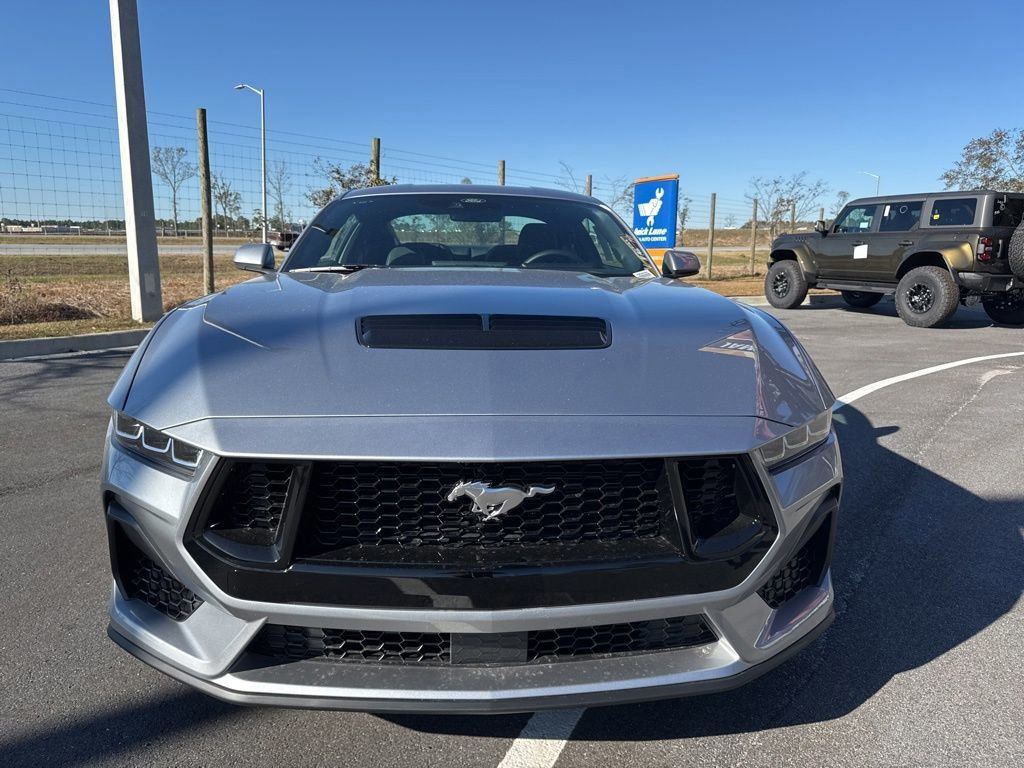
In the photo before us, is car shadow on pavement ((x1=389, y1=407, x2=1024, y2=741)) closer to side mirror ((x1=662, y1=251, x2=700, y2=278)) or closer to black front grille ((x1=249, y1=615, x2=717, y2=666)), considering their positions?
black front grille ((x1=249, y1=615, x2=717, y2=666))

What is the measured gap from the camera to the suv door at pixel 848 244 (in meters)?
11.8

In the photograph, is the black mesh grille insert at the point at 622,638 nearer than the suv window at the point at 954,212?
Yes

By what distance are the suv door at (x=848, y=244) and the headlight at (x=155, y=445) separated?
1227 cm

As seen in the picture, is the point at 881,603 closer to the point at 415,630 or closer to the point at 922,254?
the point at 415,630

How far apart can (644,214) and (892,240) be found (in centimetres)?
414

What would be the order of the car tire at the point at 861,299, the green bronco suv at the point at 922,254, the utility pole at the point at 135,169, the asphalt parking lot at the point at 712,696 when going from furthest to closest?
the car tire at the point at 861,299 < the green bronco suv at the point at 922,254 < the utility pole at the point at 135,169 < the asphalt parking lot at the point at 712,696

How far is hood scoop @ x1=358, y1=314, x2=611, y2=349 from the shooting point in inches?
72.1

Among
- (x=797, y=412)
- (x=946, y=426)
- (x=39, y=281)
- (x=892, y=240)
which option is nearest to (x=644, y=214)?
(x=892, y=240)

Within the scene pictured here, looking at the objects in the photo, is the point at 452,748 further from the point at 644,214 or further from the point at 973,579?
the point at 644,214

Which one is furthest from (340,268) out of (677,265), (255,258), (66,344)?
(66,344)

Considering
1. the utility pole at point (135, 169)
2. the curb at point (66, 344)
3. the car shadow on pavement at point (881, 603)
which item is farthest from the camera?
the utility pole at point (135, 169)

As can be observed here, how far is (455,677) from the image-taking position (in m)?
1.55

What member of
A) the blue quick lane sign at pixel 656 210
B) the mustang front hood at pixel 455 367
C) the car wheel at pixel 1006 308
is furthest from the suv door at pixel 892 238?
the mustang front hood at pixel 455 367

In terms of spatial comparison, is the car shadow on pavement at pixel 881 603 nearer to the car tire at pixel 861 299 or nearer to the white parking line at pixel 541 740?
the white parking line at pixel 541 740
